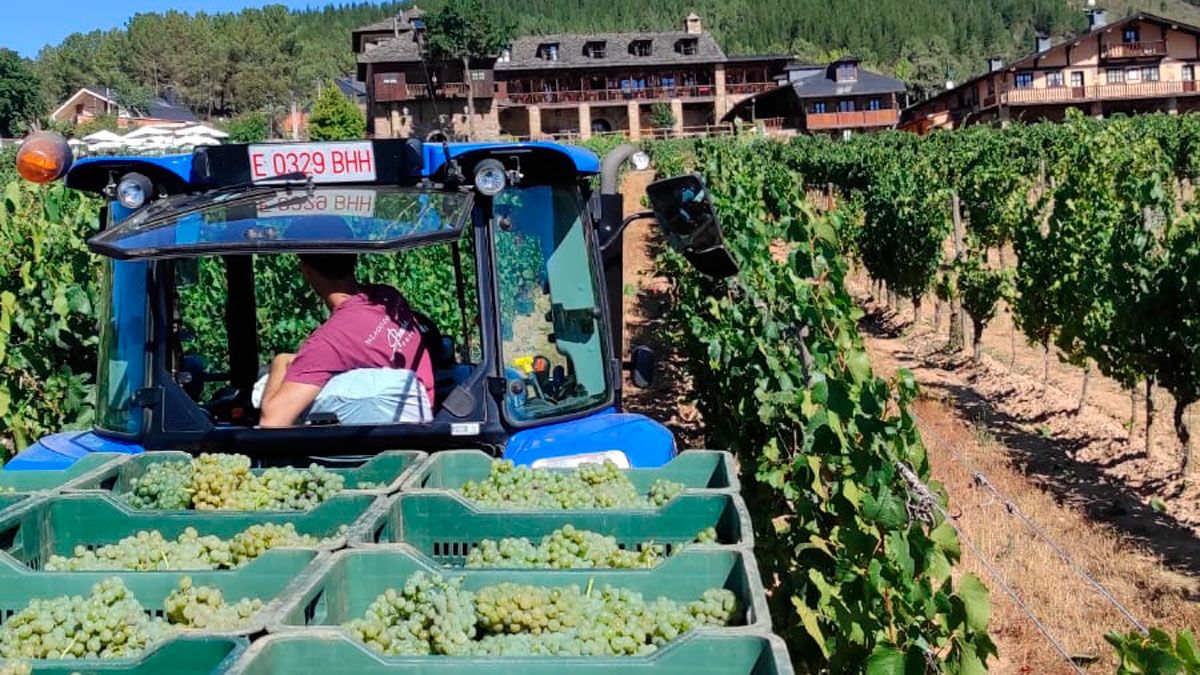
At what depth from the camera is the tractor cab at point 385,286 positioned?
335 cm

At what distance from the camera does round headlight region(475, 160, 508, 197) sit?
3.46m

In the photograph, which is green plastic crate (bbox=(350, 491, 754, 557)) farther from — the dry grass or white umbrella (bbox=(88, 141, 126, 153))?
white umbrella (bbox=(88, 141, 126, 153))

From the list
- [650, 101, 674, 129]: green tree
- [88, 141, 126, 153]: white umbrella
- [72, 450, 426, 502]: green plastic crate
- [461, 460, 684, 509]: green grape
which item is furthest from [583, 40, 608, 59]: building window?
[461, 460, 684, 509]: green grape

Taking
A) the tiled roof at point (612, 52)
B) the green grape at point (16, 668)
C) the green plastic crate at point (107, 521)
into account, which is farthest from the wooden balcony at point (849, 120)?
the green grape at point (16, 668)

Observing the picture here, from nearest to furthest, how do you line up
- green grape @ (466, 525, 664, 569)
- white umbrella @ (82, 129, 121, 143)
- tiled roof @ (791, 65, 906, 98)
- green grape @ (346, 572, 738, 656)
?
green grape @ (346, 572, 738, 656) → green grape @ (466, 525, 664, 569) → white umbrella @ (82, 129, 121, 143) → tiled roof @ (791, 65, 906, 98)

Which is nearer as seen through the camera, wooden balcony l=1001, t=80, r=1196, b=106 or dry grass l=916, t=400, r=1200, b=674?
dry grass l=916, t=400, r=1200, b=674

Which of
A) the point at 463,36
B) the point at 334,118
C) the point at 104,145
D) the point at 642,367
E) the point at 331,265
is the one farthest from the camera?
the point at 463,36

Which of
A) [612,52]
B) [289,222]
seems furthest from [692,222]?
[612,52]

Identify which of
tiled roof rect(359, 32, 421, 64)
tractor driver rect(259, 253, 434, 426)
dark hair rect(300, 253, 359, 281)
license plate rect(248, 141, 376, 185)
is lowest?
tractor driver rect(259, 253, 434, 426)

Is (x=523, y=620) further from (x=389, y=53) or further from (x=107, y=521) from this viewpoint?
(x=389, y=53)

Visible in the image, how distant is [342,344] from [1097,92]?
6959 centimetres

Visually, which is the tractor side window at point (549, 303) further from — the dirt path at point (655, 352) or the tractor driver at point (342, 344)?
the dirt path at point (655, 352)

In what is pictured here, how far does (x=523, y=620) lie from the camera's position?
7.06 feet

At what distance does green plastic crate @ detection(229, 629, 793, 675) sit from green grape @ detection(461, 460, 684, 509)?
1.00 meters
